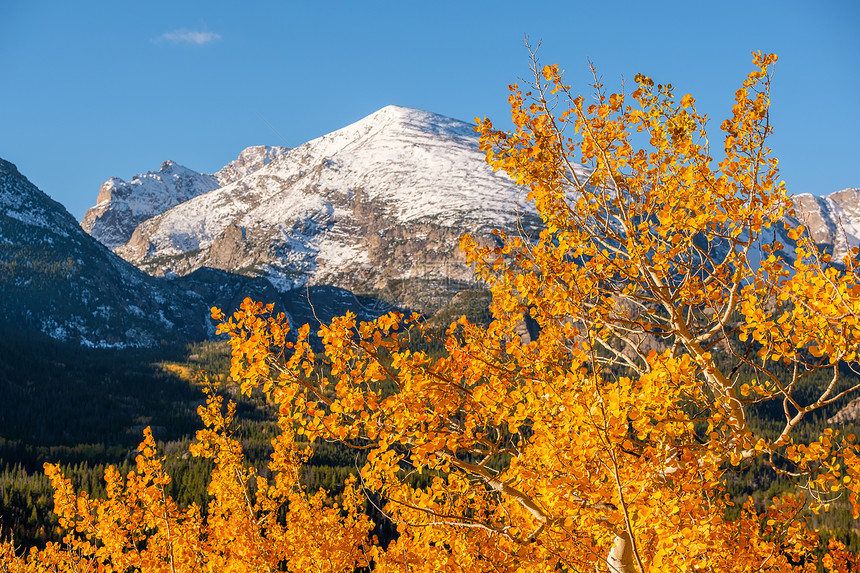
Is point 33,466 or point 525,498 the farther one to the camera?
point 33,466

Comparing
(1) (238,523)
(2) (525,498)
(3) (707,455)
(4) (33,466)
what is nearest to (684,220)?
(3) (707,455)

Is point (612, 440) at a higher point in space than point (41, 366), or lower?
lower

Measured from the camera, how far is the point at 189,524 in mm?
13914

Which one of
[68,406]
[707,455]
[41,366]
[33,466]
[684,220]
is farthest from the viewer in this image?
[41,366]

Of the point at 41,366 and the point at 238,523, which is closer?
the point at 238,523

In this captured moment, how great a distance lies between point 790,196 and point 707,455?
304 centimetres

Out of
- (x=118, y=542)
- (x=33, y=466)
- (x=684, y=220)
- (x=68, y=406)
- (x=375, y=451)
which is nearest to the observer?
(x=375, y=451)

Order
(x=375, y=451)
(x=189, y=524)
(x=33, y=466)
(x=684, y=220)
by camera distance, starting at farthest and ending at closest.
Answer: (x=33, y=466) → (x=189, y=524) → (x=684, y=220) → (x=375, y=451)

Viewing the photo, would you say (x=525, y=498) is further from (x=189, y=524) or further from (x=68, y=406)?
(x=68, y=406)

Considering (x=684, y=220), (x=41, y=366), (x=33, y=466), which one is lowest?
(x=33, y=466)

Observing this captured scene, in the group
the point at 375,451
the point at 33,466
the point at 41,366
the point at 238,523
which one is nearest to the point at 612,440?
the point at 375,451

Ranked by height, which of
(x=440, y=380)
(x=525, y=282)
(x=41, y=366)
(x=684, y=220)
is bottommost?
(x=440, y=380)

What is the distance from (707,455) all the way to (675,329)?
1.57 m

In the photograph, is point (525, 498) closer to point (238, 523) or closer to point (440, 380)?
point (440, 380)
